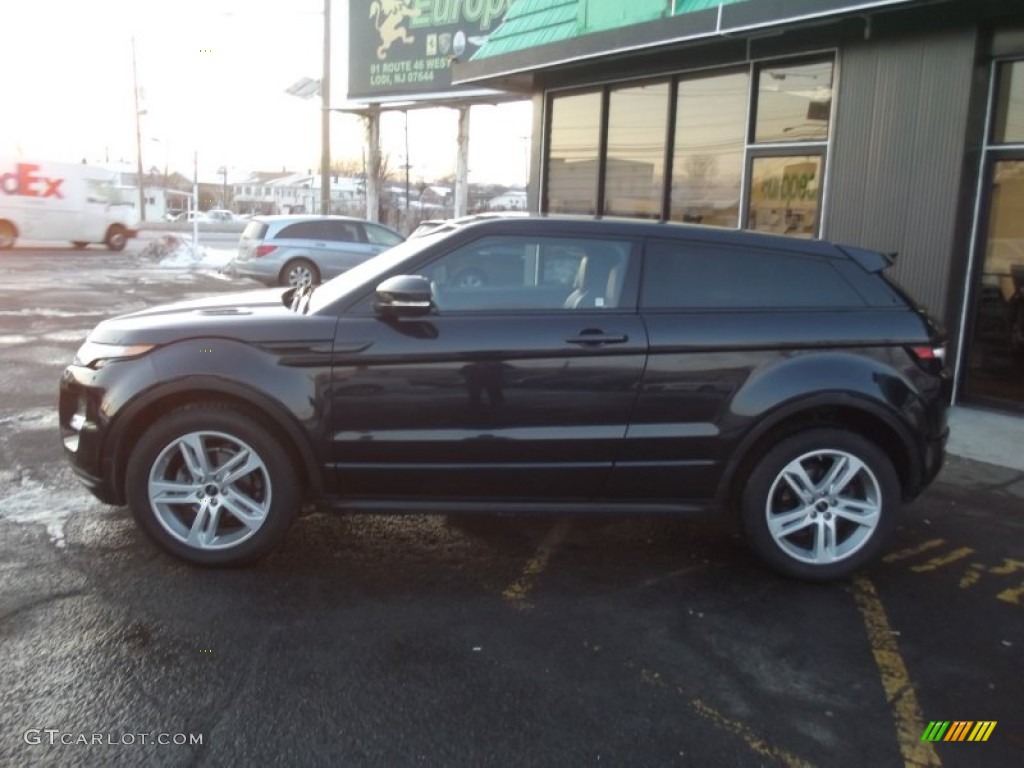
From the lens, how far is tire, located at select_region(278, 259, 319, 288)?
17344 millimetres

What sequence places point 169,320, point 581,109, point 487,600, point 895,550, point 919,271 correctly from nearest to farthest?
1. point 487,600
2. point 169,320
3. point 895,550
4. point 919,271
5. point 581,109

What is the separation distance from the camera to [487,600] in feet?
13.4

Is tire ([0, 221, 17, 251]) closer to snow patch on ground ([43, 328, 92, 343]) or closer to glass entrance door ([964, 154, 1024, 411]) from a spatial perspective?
snow patch on ground ([43, 328, 92, 343])

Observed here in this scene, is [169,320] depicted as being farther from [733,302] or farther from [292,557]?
[733,302]

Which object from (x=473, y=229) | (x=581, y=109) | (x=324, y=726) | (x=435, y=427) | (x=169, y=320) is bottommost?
(x=324, y=726)

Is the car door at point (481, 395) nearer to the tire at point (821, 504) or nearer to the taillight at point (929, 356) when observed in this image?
the tire at point (821, 504)

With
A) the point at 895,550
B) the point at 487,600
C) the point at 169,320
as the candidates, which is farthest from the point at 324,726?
the point at 895,550

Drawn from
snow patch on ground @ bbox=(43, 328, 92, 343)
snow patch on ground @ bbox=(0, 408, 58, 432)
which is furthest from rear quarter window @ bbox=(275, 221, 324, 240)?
snow patch on ground @ bbox=(0, 408, 58, 432)

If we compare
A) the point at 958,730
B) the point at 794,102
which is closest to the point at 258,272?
the point at 794,102

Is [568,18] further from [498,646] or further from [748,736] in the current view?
[748,736]

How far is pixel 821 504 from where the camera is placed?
4426 mm

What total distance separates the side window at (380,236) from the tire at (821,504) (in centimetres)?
1468

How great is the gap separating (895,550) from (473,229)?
2898 millimetres

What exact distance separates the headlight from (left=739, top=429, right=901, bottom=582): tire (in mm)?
3019
